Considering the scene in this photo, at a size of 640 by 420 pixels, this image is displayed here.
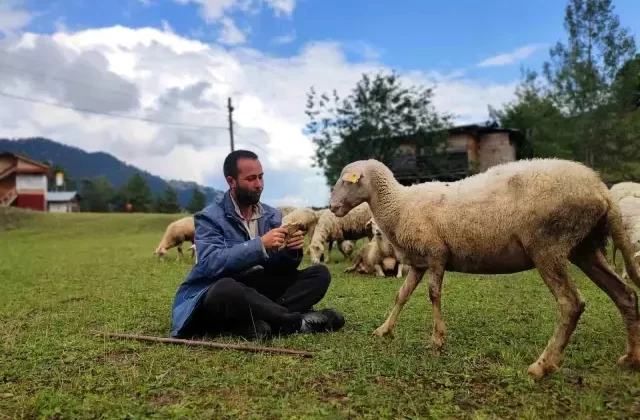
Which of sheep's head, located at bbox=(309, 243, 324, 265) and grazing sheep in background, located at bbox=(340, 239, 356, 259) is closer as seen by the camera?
sheep's head, located at bbox=(309, 243, 324, 265)

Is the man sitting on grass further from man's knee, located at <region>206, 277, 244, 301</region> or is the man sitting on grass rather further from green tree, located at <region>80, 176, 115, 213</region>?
green tree, located at <region>80, 176, 115, 213</region>

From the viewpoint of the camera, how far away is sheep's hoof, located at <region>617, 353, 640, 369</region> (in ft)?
13.1

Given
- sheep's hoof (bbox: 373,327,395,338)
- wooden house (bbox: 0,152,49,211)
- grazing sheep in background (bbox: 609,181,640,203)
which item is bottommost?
sheep's hoof (bbox: 373,327,395,338)

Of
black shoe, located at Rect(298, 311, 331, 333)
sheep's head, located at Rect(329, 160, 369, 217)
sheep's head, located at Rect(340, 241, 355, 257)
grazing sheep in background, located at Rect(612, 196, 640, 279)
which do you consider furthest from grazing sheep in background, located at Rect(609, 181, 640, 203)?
black shoe, located at Rect(298, 311, 331, 333)

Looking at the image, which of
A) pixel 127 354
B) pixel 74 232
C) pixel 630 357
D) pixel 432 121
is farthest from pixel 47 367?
pixel 432 121

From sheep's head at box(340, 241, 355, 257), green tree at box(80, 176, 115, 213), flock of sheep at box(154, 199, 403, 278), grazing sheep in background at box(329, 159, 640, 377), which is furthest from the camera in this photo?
green tree at box(80, 176, 115, 213)

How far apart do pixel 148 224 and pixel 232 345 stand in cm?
3645

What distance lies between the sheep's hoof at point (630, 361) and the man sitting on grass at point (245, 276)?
2.58 metres

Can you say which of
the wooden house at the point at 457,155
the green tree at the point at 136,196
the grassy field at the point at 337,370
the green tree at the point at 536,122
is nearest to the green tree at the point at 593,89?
the green tree at the point at 536,122

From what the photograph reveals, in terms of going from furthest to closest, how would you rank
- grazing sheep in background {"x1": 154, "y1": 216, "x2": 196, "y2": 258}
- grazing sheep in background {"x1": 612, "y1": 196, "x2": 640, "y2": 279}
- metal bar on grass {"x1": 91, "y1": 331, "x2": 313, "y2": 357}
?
grazing sheep in background {"x1": 154, "y1": 216, "x2": 196, "y2": 258}, grazing sheep in background {"x1": 612, "y1": 196, "x2": 640, "y2": 279}, metal bar on grass {"x1": 91, "y1": 331, "x2": 313, "y2": 357}

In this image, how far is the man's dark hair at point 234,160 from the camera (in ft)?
17.4

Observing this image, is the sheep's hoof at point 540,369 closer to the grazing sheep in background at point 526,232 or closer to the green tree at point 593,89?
the grazing sheep in background at point 526,232

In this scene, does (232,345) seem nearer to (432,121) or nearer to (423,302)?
(423,302)

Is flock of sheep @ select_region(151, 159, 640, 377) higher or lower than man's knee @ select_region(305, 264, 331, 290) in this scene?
higher
